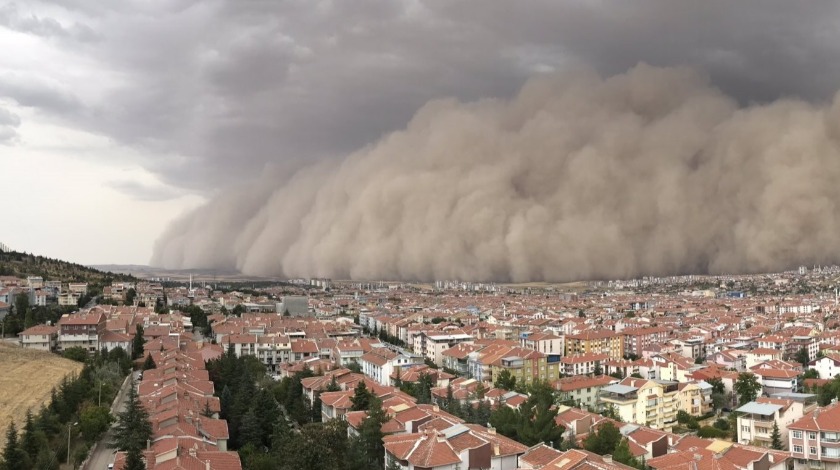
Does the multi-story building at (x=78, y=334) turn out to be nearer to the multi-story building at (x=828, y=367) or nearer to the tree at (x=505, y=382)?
the tree at (x=505, y=382)

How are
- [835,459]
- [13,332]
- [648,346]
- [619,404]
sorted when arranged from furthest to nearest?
1. [648,346]
2. [13,332]
3. [619,404]
4. [835,459]

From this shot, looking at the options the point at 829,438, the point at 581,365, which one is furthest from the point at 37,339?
the point at 829,438

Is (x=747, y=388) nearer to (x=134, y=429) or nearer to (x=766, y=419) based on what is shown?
(x=766, y=419)

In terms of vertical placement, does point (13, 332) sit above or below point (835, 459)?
above

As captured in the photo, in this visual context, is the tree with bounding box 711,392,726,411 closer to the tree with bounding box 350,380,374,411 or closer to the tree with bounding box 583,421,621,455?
the tree with bounding box 583,421,621,455

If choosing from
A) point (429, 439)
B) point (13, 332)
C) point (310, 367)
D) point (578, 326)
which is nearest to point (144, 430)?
point (429, 439)

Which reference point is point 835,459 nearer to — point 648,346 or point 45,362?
point 648,346

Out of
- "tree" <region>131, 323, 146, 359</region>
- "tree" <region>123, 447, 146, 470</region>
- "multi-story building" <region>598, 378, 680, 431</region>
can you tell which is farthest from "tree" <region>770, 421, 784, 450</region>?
"tree" <region>131, 323, 146, 359</region>
